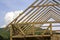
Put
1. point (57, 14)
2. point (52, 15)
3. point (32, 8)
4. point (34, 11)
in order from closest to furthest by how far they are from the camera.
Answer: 1. point (32, 8)
2. point (34, 11)
3. point (57, 14)
4. point (52, 15)

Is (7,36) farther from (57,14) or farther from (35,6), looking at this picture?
(35,6)

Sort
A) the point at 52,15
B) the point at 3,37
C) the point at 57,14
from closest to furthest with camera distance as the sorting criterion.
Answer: the point at 57,14 → the point at 52,15 → the point at 3,37

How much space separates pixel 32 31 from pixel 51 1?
189 inches

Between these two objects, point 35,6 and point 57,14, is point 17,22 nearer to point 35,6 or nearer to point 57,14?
point 35,6

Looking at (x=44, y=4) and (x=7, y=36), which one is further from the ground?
(x=44, y=4)

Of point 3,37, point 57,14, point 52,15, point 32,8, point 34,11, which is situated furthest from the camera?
point 3,37

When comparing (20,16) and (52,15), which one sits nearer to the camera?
(20,16)

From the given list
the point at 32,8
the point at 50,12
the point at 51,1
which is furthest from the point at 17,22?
the point at 50,12

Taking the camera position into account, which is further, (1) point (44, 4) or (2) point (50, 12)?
(2) point (50, 12)

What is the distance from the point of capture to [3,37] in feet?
90.1

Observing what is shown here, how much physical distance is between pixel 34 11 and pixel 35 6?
106 cm

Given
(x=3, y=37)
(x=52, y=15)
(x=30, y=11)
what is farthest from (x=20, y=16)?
(x=3, y=37)

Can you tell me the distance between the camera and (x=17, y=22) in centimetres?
1528

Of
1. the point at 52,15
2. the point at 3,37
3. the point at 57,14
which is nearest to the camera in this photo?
the point at 57,14
